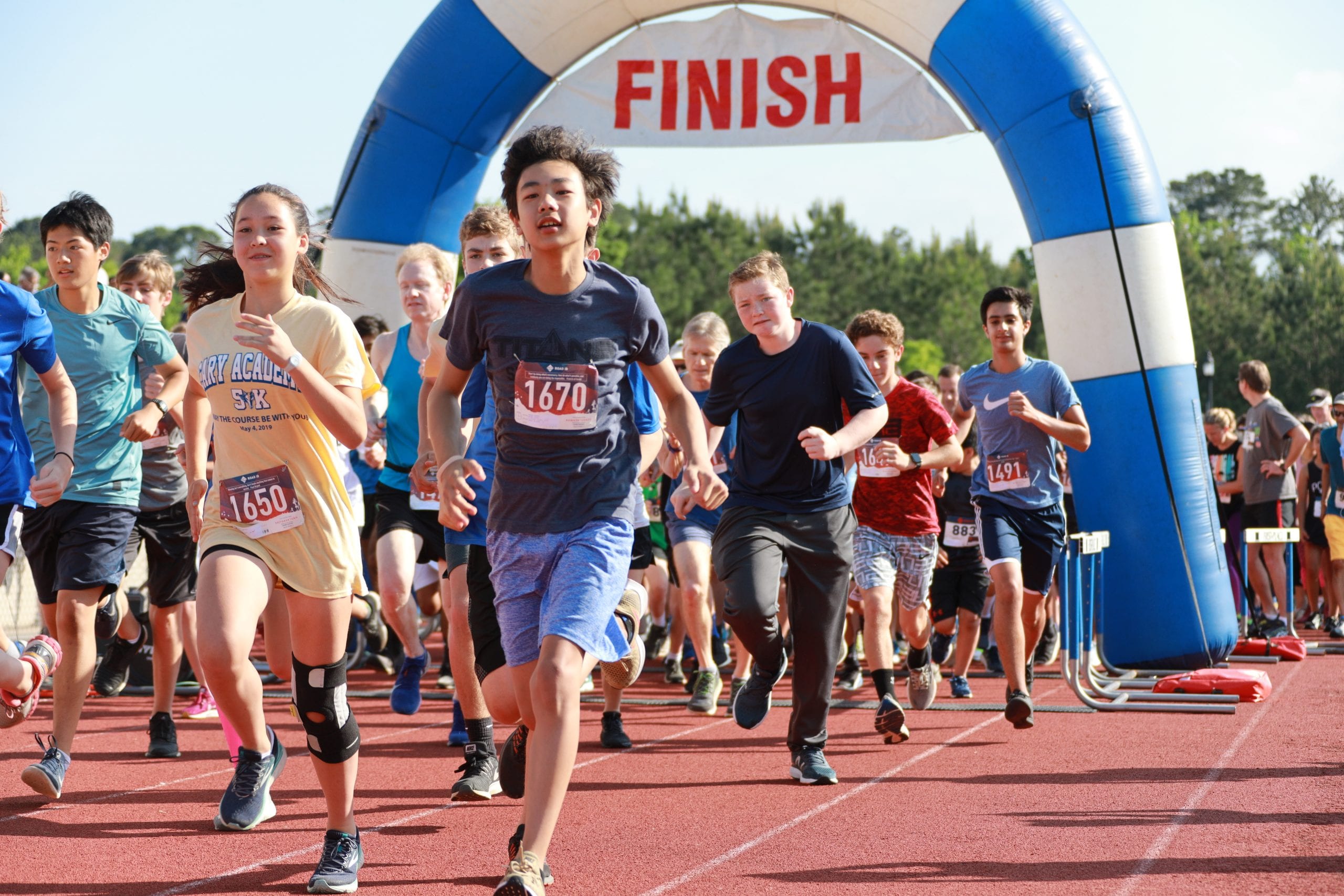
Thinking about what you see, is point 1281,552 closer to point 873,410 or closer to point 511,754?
point 873,410

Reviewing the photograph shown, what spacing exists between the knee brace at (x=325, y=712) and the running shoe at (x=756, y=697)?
1954 millimetres

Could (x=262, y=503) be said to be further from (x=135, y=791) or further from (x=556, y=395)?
(x=135, y=791)

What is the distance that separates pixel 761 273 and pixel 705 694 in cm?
283

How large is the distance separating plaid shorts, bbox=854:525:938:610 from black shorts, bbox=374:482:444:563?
2.11m

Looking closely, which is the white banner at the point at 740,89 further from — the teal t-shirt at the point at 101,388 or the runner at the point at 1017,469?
the teal t-shirt at the point at 101,388

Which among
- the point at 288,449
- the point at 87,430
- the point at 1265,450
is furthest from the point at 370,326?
the point at 1265,450

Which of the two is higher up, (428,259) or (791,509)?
(428,259)

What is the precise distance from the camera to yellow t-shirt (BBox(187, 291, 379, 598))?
382 centimetres

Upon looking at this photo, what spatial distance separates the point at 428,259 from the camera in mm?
5988

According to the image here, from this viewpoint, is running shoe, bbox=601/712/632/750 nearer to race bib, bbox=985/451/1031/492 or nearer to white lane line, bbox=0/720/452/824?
white lane line, bbox=0/720/452/824

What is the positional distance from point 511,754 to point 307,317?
4.91ft

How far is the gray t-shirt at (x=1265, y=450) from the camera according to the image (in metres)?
12.2

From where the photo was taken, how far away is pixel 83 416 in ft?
17.6

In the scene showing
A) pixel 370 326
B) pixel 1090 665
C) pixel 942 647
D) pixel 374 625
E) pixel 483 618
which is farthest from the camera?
pixel 942 647
